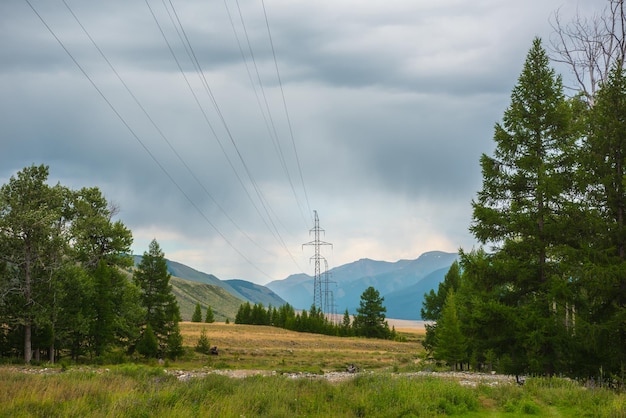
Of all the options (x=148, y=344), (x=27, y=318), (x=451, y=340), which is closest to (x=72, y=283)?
(x=27, y=318)

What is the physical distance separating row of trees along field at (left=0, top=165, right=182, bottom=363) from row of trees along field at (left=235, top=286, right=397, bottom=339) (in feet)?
195

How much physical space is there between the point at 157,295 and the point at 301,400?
3970 centimetres

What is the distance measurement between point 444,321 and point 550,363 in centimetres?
2002

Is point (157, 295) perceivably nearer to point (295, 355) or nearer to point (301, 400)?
point (295, 355)

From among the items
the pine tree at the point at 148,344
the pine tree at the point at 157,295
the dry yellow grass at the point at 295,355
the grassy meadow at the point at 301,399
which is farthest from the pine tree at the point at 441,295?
the grassy meadow at the point at 301,399

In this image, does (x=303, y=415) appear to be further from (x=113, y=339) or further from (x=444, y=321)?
(x=113, y=339)

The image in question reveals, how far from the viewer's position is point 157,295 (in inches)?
2026

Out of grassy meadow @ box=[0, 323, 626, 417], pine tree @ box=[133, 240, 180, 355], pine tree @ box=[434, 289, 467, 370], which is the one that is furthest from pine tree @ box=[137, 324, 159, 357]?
grassy meadow @ box=[0, 323, 626, 417]

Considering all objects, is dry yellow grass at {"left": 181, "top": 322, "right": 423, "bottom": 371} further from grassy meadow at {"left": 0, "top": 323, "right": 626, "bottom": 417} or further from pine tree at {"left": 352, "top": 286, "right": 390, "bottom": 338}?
grassy meadow at {"left": 0, "top": 323, "right": 626, "bottom": 417}

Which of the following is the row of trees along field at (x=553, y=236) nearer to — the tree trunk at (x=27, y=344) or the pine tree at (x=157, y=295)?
the tree trunk at (x=27, y=344)

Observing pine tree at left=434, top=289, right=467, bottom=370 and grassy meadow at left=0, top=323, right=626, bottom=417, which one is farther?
pine tree at left=434, top=289, right=467, bottom=370

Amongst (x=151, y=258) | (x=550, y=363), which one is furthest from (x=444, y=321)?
(x=151, y=258)

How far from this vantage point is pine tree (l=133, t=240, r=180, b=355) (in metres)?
50.9

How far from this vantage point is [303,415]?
43.7 ft
